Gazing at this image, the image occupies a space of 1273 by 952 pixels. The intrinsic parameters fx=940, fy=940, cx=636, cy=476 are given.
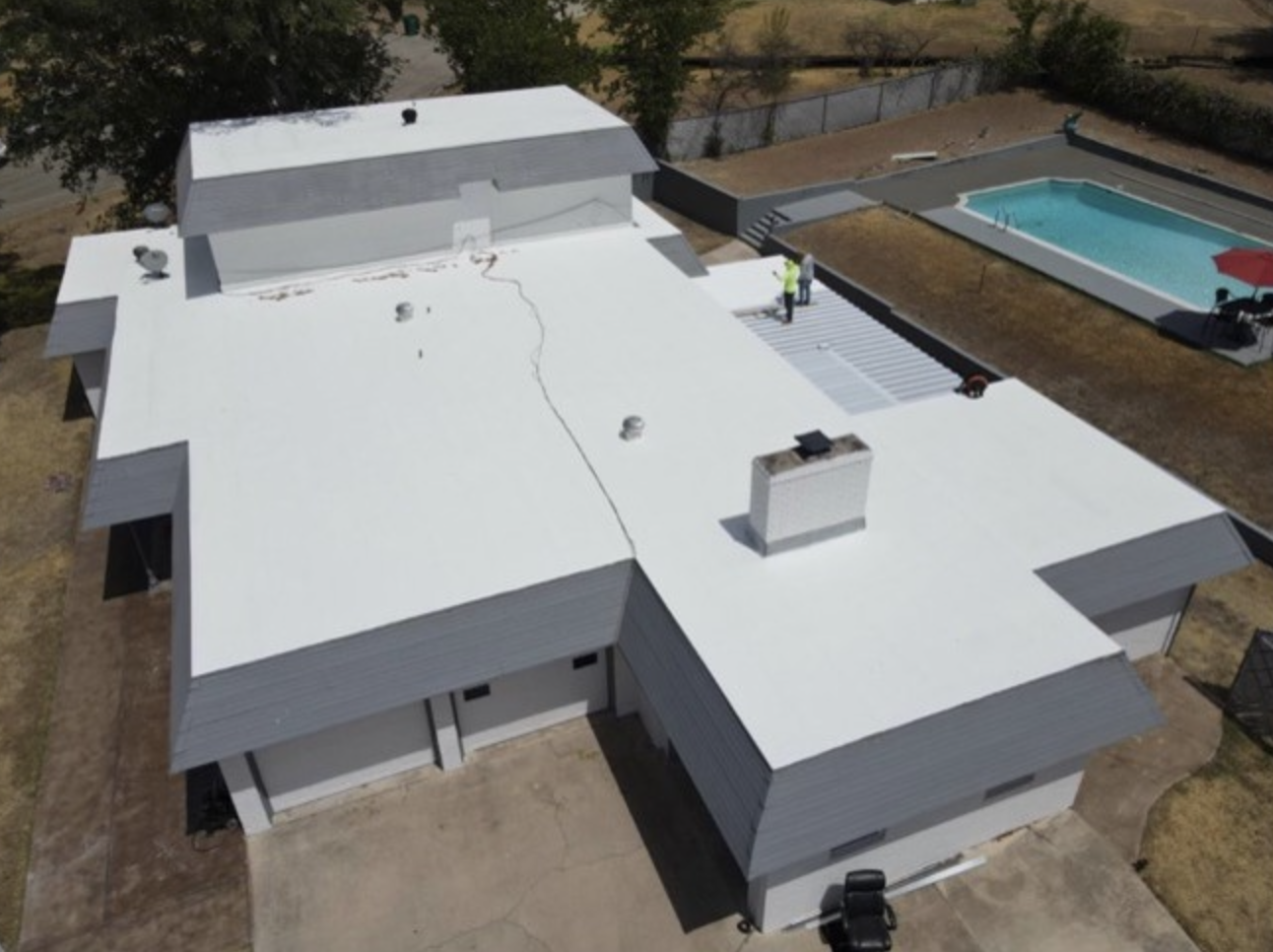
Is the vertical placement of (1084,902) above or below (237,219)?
below

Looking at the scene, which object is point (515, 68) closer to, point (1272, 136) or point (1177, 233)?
point (1177, 233)

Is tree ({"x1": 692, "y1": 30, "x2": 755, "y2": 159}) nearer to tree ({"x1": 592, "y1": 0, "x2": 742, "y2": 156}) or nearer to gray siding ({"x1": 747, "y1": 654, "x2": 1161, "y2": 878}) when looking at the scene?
tree ({"x1": 592, "y1": 0, "x2": 742, "y2": 156})

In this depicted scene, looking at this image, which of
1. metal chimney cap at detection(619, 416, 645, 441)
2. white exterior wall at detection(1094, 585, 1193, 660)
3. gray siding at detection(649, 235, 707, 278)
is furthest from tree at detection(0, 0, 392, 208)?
white exterior wall at detection(1094, 585, 1193, 660)

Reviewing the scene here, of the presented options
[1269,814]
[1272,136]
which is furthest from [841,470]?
[1272,136]

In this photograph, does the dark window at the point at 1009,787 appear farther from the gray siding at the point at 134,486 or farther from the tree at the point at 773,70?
the tree at the point at 773,70

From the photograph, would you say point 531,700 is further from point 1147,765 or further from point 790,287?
point 790,287

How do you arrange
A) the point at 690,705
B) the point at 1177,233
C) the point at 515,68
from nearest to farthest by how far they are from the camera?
1. the point at 690,705
2. the point at 1177,233
3. the point at 515,68

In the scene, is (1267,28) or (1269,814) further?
(1267,28)
